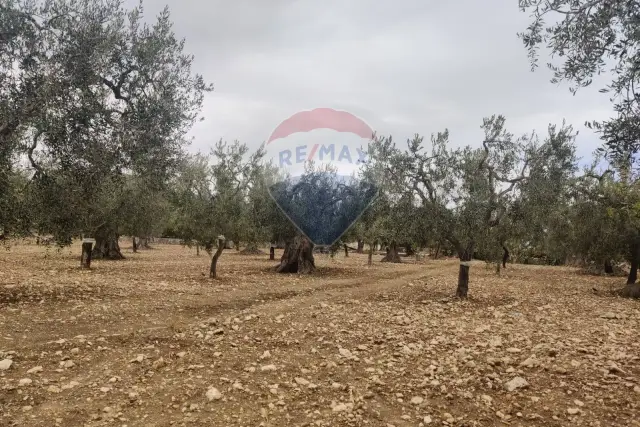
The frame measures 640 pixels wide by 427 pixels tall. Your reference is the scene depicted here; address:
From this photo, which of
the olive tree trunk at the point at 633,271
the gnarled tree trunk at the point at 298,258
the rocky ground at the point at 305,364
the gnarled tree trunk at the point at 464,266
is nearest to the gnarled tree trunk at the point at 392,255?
the gnarled tree trunk at the point at 298,258

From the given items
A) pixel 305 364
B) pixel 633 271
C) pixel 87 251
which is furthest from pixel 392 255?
pixel 305 364

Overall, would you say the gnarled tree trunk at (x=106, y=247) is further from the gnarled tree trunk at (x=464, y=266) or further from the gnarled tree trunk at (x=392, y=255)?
the gnarled tree trunk at (x=464, y=266)

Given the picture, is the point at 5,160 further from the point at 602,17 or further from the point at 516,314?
the point at 516,314

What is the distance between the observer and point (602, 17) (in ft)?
20.5

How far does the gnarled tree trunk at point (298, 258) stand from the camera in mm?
28562

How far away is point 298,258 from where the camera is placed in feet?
94.1

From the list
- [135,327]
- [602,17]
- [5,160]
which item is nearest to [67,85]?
[5,160]

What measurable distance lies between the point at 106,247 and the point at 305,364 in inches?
1306

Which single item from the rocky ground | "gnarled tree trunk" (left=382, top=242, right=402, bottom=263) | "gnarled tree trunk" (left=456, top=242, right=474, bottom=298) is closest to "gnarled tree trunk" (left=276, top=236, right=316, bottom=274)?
"gnarled tree trunk" (left=456, top=242, right=474, bottom=298)

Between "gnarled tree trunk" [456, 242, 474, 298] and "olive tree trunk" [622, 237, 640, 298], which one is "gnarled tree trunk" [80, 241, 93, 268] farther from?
"olive tree trunk" [622, 237, 640, 298]

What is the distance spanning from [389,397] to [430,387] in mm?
813

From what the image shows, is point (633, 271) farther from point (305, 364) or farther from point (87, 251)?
point (87, 251)

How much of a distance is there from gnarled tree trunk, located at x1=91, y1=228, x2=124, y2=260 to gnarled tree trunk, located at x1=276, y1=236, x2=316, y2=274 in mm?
14919

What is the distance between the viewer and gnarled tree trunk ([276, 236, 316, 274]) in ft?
93.7
